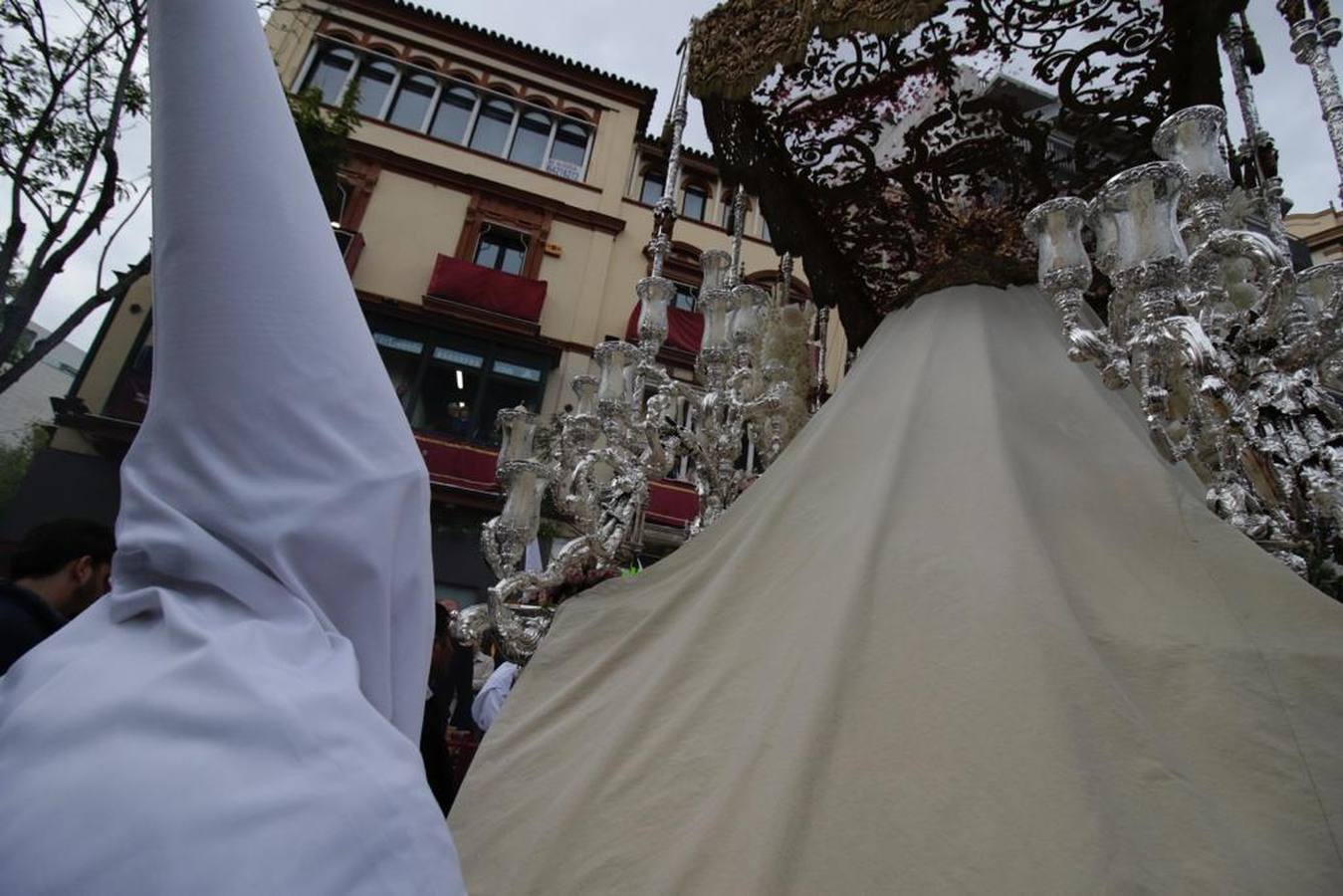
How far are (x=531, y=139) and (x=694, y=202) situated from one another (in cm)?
385

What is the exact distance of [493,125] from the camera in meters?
14.7

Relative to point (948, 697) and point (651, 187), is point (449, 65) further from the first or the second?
point (948, 697)

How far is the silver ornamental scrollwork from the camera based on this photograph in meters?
1.70

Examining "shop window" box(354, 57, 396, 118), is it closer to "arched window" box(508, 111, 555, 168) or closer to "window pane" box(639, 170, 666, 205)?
"arched window" box(508, 111, 555, 168)

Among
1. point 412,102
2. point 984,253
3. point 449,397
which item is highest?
point 412,102

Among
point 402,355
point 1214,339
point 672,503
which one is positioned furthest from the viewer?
point 402,355

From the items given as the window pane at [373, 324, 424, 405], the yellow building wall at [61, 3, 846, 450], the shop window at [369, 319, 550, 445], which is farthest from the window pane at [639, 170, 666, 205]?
the window pane at [373, 324, 424, 405]

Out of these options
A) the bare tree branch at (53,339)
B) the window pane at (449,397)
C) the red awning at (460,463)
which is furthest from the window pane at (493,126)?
the bare tree branch at (53,339)

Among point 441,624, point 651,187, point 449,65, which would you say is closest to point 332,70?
point 449,65

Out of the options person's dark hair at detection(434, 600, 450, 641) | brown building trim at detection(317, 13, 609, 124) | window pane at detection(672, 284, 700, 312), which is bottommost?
person's dark hair at detection(434, 600, 450, 641)

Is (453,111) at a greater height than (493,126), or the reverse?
(453,111)

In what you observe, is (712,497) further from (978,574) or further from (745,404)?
(978,574)

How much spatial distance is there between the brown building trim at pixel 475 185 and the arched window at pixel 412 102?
3.55 ft

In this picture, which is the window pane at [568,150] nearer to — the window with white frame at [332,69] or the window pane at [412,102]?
the window pane at [412,102]
